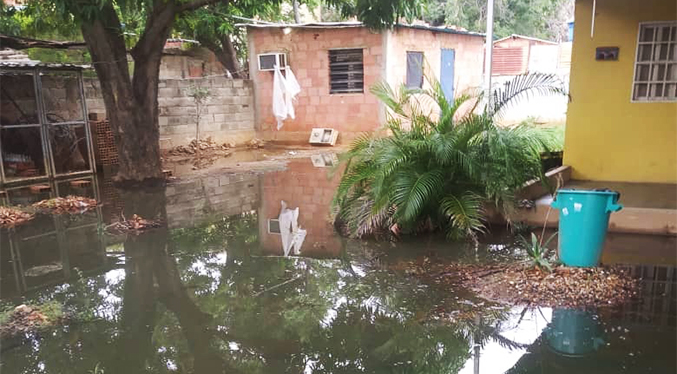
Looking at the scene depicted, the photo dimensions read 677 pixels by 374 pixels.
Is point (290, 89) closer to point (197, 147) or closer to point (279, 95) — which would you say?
point (279, 95)

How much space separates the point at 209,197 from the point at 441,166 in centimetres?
421

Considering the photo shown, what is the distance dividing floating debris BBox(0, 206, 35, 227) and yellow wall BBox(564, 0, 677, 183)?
7.42 m

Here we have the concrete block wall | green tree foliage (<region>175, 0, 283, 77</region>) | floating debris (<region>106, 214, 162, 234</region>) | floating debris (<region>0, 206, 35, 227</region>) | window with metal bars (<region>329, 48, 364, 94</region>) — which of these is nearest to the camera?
floating debris (<region>106, 214, 162, 234</region>)

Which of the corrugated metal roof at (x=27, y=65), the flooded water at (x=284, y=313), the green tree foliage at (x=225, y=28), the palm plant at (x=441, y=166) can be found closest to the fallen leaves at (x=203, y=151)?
the green tree foliage at (x=225, y=28)

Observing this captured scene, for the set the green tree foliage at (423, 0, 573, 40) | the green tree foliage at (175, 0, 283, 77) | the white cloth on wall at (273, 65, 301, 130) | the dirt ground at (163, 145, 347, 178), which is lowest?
the dirt ground at (163, 145, 347, 178)

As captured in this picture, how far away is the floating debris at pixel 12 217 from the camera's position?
6568 millimetres

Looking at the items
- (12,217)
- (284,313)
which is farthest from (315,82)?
(284,313)

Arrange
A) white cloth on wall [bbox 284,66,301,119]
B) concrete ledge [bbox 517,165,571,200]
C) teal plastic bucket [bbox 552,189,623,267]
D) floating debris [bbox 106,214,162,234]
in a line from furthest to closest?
white cloth on wall [bbox 284,66,301,119] → floating debris [bbox 106,214,162,234] → concrete ledge [bbox 517,165,571,200] → teal plastic bucket [bbox 552,189,623,267]

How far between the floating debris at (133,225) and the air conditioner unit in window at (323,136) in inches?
301

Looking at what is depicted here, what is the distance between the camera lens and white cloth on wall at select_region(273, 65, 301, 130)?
14.0 m

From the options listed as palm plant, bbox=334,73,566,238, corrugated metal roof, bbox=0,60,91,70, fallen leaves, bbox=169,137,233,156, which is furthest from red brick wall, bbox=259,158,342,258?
corrugated metal roof, bbox=0,60,91,70

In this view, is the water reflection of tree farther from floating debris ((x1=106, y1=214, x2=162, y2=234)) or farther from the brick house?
the brick house

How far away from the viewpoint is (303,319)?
12.6ft

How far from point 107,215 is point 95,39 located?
306 cm
